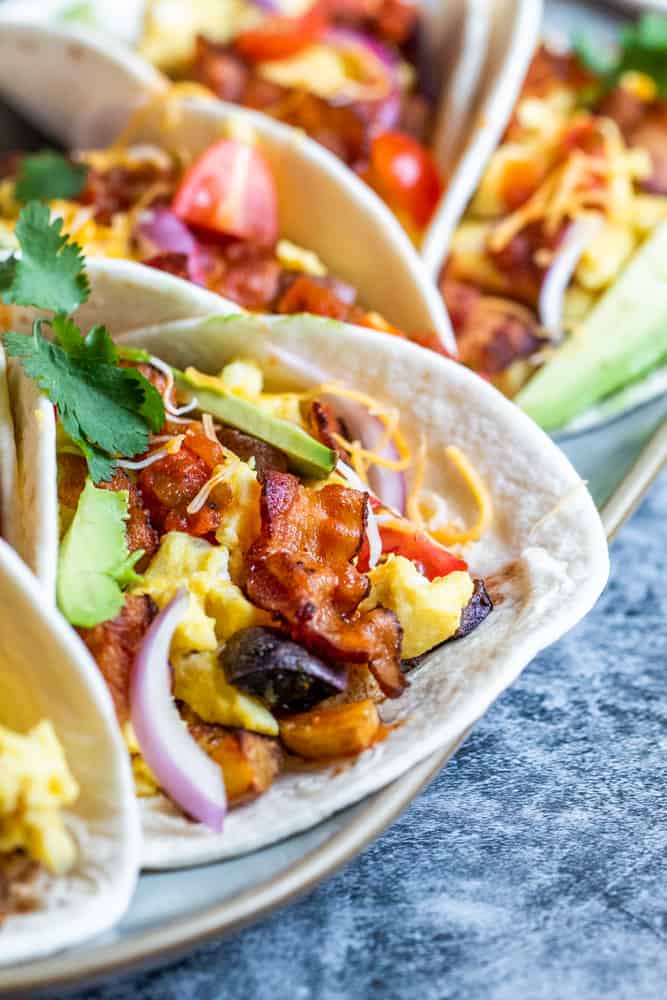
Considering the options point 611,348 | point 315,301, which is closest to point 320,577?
point 315,301

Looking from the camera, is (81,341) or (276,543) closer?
(276,543)

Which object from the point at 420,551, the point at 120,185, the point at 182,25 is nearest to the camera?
the point at 420,551

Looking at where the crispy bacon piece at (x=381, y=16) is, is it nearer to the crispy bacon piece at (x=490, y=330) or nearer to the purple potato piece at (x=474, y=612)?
the crispy bacon piece at (x=490, y=330)

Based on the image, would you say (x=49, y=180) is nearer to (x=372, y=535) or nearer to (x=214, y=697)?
(x=372, y=535)

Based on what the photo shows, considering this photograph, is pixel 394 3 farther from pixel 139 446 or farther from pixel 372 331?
pixel 139 446

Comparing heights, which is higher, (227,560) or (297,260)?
(297,260)
